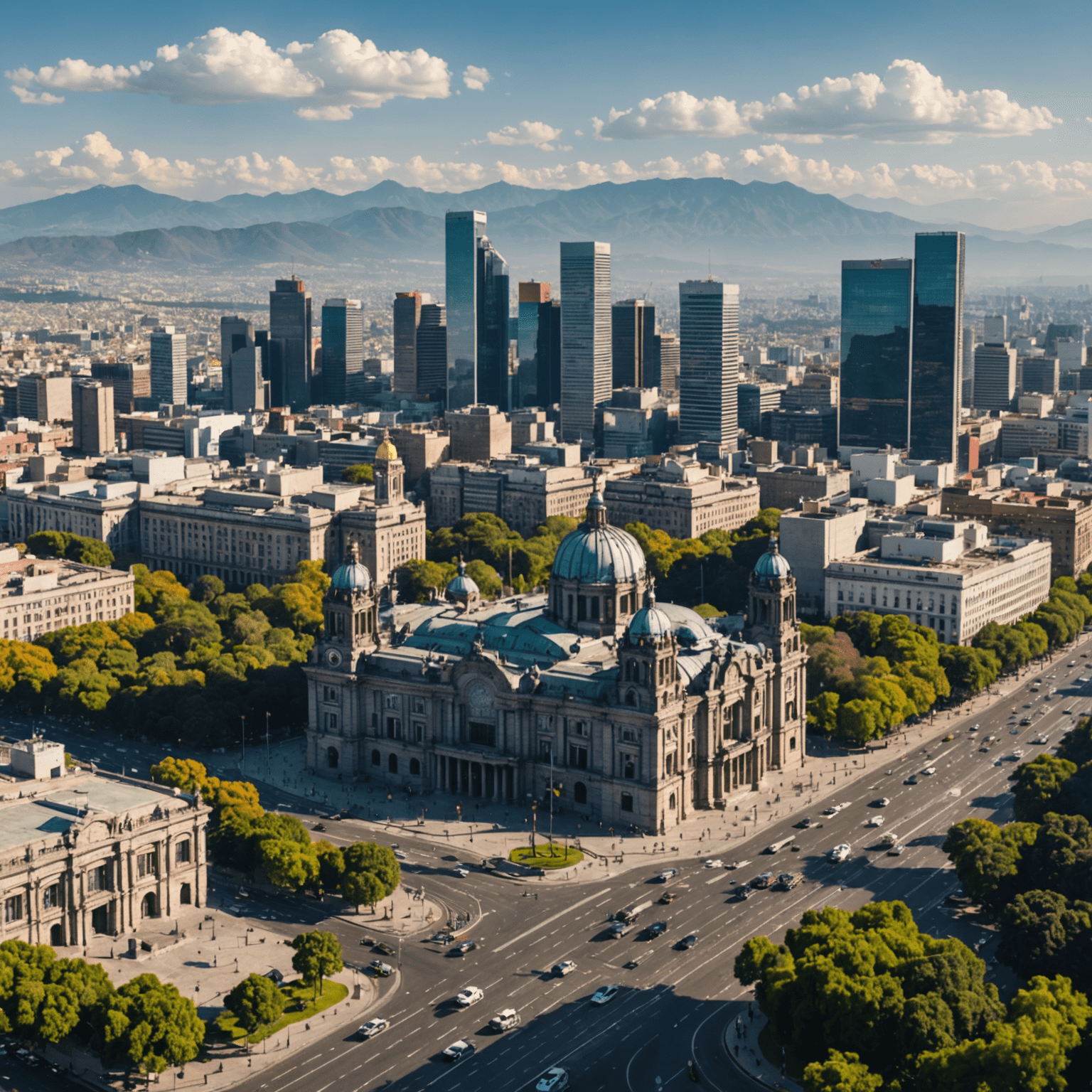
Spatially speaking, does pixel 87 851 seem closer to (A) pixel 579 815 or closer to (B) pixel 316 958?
(B) pixel 316 958

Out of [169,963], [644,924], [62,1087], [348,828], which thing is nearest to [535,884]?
[644,924]

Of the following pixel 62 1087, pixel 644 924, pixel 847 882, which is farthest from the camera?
pixel 847 882

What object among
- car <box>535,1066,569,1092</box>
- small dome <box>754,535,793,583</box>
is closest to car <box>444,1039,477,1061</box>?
car <box>535,1066,569,1092</box>

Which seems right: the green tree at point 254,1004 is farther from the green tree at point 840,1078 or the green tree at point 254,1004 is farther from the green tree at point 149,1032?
the green tree at point 840,1078

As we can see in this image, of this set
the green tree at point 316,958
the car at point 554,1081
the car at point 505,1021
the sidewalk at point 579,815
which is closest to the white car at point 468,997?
the car at point 505,1021

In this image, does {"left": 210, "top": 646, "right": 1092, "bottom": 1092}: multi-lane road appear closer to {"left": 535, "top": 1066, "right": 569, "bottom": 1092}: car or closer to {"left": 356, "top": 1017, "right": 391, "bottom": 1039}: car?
{"left": 356, "top": 1017, "right": 391, "bottom": 1039}: car

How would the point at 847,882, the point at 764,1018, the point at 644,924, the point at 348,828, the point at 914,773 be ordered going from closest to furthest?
the point at 764,1018, the point at 644,924, the point at 847,882, the point at 348,828, the point at 914,773

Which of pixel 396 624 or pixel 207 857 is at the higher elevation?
pixel 396 624

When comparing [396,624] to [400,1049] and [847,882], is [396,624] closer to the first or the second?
[847,882]
